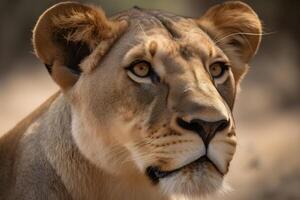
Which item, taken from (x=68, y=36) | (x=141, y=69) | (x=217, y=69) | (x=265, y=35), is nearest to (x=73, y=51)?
(x=68, y=36)

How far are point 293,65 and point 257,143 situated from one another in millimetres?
2558

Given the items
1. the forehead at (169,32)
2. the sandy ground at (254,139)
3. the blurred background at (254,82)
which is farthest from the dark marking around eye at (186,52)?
the blurred background at (254,82)

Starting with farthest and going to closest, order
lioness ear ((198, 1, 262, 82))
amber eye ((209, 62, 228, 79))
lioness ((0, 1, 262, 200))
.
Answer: lioness ear ((198, 1, 262, 82))
amber eye ((209, 62, 228, 79))
lioness ((0, 1, 262, 200))

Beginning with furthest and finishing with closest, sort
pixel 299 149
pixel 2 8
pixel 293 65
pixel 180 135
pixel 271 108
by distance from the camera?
pixel 2 8 → pixel 293 65 → pixel 271 108 → pixel 299 149 → pixel 180 135

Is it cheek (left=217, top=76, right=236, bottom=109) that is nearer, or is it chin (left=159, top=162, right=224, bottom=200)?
chin (left=159, top=162, right=224, bottom=200)

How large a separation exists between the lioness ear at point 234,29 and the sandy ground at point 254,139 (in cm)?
249

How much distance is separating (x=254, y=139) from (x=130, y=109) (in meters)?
5.83

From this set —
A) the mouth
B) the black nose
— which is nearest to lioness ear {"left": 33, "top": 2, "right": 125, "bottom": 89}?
the mouth

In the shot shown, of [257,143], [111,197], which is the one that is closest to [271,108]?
[257,143]

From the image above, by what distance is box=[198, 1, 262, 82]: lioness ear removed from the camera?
15.8 feet

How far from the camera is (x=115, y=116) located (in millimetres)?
4312

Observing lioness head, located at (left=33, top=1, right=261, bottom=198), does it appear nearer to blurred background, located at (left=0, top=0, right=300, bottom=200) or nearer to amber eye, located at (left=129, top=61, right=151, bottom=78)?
amber eye, located at (left=129, top=61, right=151, bottom=78)

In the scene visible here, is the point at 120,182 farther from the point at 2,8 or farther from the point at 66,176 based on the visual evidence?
the point at 2,8

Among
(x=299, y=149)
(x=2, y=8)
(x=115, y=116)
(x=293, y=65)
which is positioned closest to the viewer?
(x=115, y=116)
